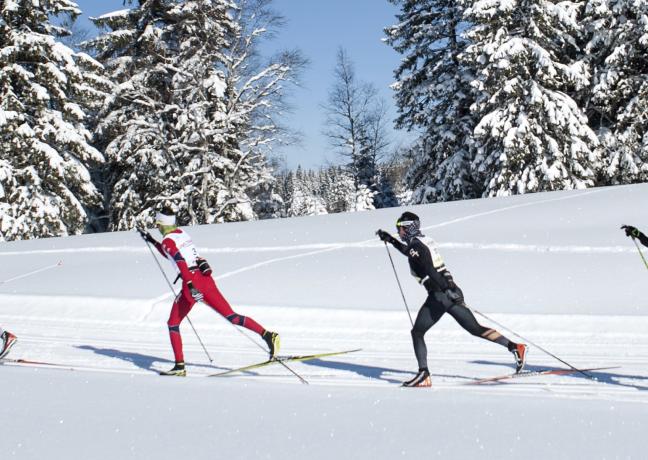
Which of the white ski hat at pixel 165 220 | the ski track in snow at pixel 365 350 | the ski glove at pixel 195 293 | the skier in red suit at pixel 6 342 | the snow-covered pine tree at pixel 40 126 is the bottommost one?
the ski track in snow at pixel 365 350

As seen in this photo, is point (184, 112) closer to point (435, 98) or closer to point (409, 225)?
point (435, 98)

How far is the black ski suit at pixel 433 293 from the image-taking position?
635 centimetres

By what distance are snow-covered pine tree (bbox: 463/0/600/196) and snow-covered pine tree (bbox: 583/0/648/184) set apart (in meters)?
0.81

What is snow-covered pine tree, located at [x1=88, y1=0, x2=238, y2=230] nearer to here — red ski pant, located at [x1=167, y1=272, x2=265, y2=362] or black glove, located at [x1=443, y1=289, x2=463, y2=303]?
red ski pant, located at [x1=167, y1=272, x2=265, y2=362]

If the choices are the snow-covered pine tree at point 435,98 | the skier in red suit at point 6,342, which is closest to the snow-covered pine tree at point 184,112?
the snow-covered pine tree at point 435,98

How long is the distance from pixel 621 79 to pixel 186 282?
20340 mm

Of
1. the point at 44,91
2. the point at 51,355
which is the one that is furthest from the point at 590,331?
the point at 44,91

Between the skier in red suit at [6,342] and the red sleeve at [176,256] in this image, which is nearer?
the red sleeve at [176,256]

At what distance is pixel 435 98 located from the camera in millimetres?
25984

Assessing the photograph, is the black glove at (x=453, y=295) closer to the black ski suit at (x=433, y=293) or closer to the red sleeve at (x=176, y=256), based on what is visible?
the black ski suit at (x=433, y=293)

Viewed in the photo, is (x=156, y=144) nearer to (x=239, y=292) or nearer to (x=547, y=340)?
(x=239, y=292)

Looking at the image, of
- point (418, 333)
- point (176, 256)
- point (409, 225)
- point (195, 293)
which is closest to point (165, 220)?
point (176, 256)

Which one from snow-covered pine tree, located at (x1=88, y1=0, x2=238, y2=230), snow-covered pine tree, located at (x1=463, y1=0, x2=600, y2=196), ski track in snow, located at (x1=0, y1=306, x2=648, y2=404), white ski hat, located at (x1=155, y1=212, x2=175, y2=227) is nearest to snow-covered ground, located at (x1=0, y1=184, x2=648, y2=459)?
ski track in snow, located at (x1=0, y1=306, x2=648, y2=404)

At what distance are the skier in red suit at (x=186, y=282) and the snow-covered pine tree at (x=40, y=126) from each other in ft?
52.2
